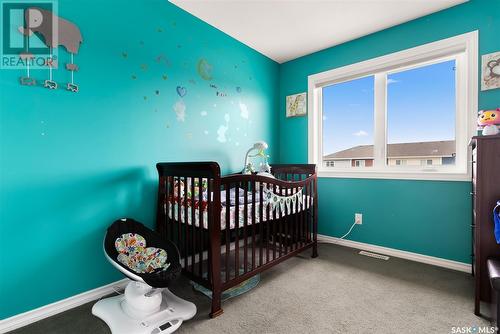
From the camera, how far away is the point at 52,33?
1439 mm

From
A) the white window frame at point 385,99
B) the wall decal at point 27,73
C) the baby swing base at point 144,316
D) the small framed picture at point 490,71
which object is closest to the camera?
the baby swing base at point 144,316

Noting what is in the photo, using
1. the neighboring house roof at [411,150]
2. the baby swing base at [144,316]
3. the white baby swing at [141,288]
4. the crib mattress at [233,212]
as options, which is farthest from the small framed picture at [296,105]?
the baby swing base at [144,316]

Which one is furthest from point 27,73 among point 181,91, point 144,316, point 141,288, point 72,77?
point 144,316

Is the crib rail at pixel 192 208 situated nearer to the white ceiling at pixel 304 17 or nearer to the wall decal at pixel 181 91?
the wall decal at pixel 181 91

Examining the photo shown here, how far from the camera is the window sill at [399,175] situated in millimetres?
2070

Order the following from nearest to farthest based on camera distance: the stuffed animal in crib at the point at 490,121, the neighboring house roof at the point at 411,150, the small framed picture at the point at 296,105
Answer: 1. the stuffed animal in crib at the point at 490,121
2. the neighboring house roof at the point at 411,150
3. the small framed picture at the point at 296,105

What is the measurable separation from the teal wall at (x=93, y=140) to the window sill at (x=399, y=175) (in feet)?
4.82

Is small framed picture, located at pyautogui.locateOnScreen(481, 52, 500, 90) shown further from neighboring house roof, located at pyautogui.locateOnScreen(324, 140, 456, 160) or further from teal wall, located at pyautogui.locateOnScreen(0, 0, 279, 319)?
teal wall, located at pyautogui.locateOnScreen(0, 0, 279, 319)

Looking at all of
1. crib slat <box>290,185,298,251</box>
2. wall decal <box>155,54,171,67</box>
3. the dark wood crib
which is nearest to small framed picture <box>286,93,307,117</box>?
the dark wood crib

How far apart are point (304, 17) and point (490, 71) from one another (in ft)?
5.13

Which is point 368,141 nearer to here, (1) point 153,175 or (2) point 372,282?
(2) point 372,282

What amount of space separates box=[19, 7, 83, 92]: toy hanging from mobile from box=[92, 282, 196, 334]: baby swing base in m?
1.35

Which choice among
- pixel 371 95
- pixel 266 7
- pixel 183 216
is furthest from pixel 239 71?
pixel 183 216

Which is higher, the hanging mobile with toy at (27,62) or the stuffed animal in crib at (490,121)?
the hanging mobile with toy at (27,62)
